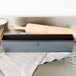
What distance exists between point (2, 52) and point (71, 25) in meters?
0.31

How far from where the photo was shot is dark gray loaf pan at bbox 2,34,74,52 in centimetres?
47

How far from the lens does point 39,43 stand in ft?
1.56

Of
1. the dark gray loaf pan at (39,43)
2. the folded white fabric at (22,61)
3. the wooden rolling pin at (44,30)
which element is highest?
the wooden rolling pin at (44,30)

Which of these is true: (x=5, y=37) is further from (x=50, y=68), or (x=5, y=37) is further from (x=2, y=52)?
(x=50, y=68)

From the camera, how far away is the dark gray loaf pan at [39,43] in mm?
472
